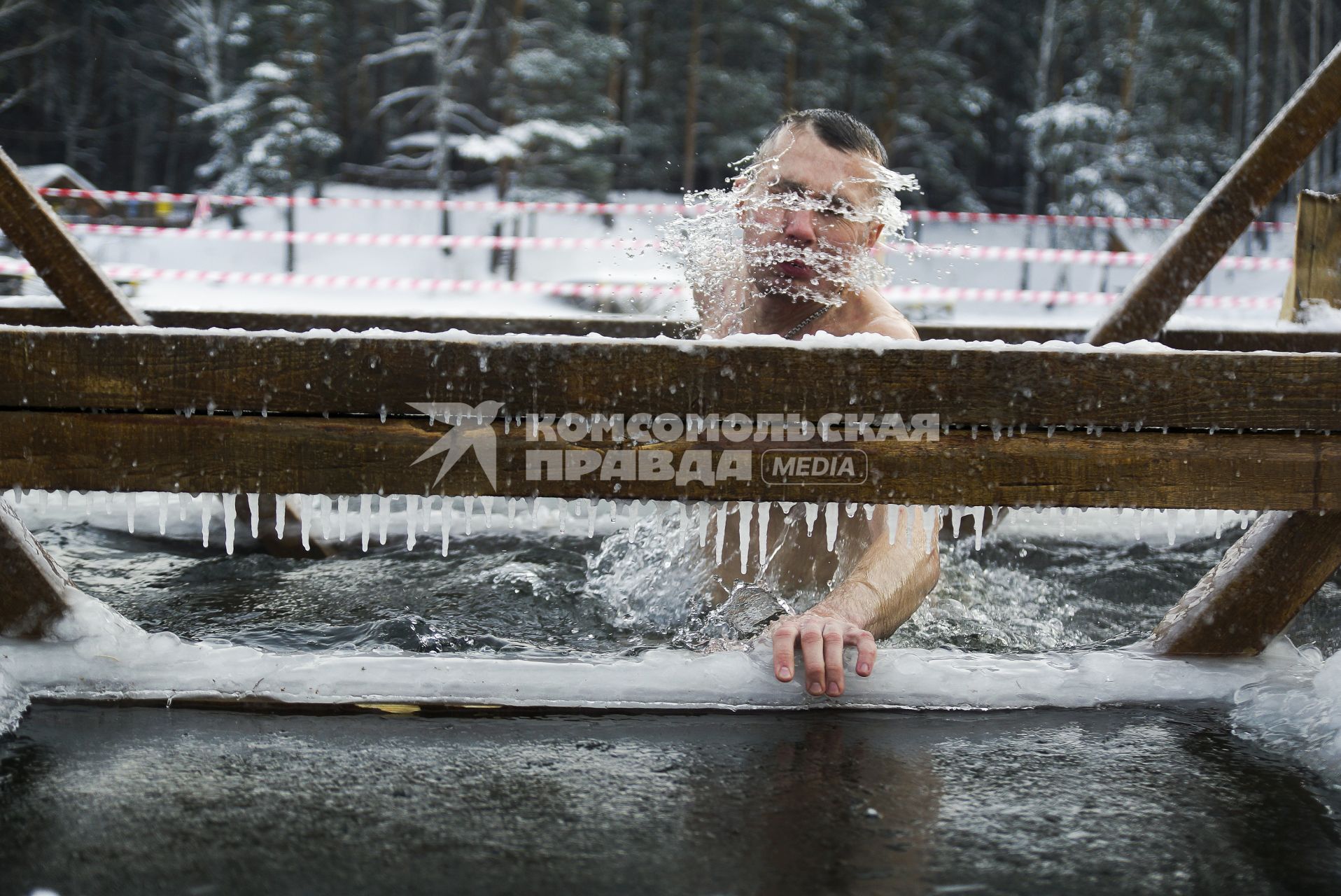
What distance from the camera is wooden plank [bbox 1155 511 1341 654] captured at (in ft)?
7.40

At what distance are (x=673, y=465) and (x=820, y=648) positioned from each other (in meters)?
0.53

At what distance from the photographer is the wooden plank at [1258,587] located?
7.40 ft

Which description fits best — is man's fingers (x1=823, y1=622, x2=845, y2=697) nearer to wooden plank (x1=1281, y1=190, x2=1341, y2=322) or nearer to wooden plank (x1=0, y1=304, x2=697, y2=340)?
wooden plank (x1=0, y1=304, x2=697, y2=340)

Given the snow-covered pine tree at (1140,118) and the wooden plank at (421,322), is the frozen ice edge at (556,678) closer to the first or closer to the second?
the wooden plank at (421,322)

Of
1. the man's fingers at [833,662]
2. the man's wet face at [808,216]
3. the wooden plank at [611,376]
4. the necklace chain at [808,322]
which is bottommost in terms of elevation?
the man's fingers at [833,662]

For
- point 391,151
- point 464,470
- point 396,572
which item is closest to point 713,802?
point 464,470

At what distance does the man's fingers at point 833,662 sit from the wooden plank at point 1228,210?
1985 mm

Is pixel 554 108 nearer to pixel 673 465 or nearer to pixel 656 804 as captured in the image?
pixel 673 465

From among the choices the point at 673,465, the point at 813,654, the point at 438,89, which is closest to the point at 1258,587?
the point at 813,654

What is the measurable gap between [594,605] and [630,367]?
56.1 inches

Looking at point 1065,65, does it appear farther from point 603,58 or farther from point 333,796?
point 333,796

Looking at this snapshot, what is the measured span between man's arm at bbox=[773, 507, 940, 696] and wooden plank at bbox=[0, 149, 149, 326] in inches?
96.6

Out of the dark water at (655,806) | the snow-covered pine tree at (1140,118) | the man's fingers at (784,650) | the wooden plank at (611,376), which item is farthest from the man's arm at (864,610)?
the snow-covered pine tree at (1140,118)

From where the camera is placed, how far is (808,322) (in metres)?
3.33
